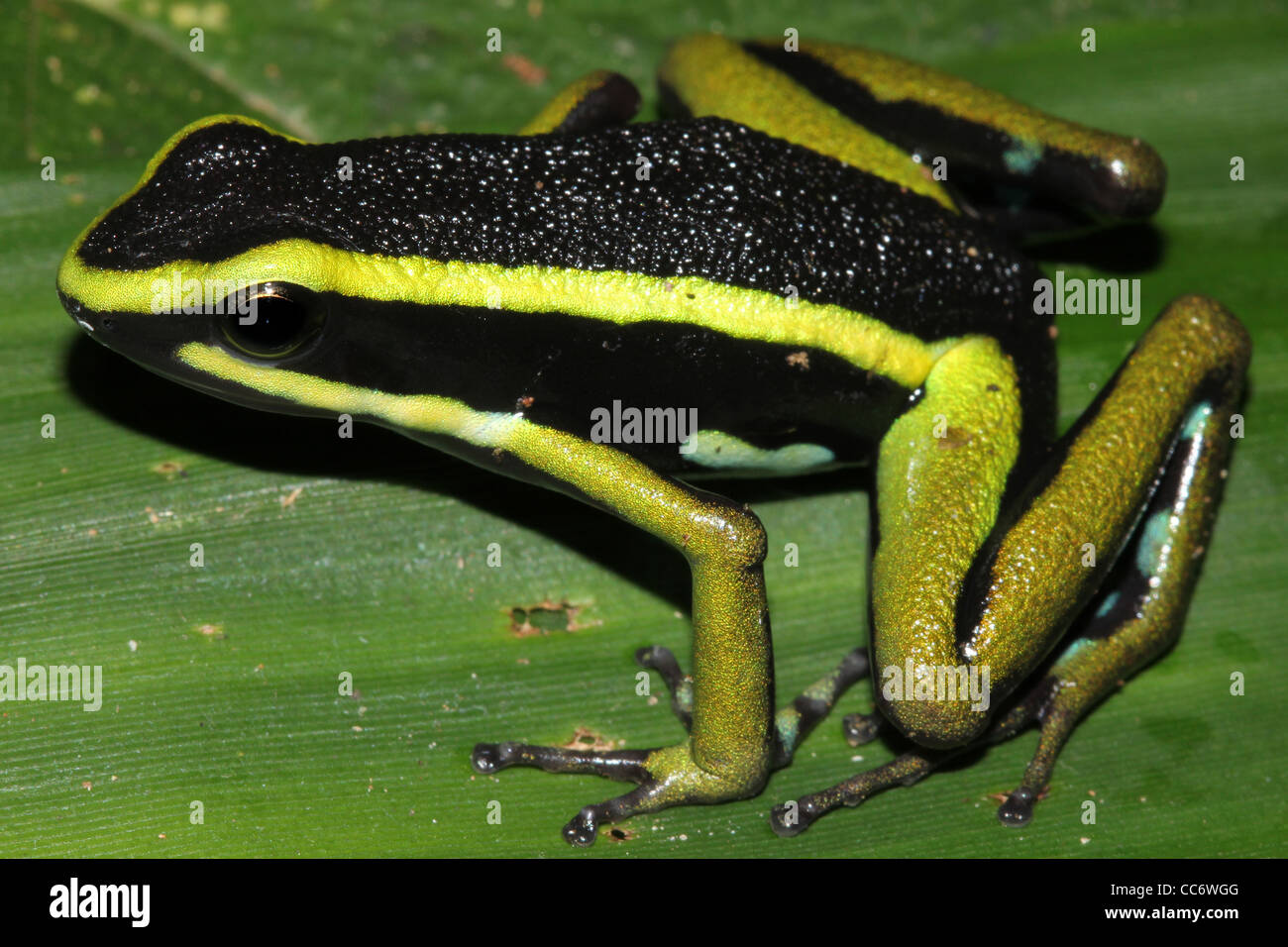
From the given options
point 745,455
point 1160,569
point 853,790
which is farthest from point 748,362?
point 1160,569

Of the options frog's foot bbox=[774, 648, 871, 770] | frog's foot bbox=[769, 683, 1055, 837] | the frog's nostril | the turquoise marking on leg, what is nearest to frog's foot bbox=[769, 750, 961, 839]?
frog's foot bbox=[769, 683, 1055, 837]

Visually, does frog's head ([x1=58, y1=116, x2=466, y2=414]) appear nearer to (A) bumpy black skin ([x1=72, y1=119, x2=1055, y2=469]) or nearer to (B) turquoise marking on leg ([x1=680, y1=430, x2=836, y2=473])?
(A) bumpy black skin ([x1=72, y1=119, x2=1055, y2=469])

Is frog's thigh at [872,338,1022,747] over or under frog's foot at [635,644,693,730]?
over

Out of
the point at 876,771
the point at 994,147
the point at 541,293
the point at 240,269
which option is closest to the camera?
the point at 240,269

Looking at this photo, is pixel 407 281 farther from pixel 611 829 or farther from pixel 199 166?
pixel 611 829

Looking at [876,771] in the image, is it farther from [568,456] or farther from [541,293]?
[541,293]

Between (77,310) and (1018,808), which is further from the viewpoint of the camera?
(1018,808)

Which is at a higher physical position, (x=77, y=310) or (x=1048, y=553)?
(x=77, y=310)

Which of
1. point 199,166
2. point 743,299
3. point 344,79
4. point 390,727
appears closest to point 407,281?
point 199,166
